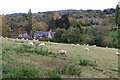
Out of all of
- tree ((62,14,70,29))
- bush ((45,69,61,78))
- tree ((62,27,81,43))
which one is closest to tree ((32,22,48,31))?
tree ((62,14,70,29))

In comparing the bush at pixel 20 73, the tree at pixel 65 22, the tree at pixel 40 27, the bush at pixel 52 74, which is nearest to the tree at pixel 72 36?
the tree at pixel 65 22

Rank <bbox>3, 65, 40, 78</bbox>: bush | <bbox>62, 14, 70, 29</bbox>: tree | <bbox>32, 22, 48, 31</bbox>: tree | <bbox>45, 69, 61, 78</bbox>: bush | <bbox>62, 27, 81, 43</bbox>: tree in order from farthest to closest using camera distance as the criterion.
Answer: <bbox>32, 22, 48, 31</bbox>: tree < <bbox>62, 14, 70, 29</bbox>: tree < <bbox>62, 27, 81, 43</bbox>: tree < <bbox>45, 69, 61, 78</bbox>: bush < <bbox>3, 65, 40, 78</bbox>: bush

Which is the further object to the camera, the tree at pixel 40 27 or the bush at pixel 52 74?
the tree at pixel 40 27

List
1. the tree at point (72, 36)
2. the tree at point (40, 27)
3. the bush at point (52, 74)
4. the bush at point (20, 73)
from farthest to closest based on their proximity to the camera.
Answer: the tree at point (40, 27) < the tree at point (72, 36) < the bush at point (52, 74) < the bush at point (20, 73)

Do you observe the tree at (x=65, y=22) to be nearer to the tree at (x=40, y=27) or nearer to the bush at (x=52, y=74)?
the tree at (x=40, y=27)

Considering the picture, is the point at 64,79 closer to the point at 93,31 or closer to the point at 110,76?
the point at 110,76

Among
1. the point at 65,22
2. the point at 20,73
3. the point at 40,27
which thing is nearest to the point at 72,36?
the point at 65,22

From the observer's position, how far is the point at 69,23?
5000 cm

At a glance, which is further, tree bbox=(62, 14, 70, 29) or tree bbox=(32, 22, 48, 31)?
tree bbox=(32, 22, 48, 31)

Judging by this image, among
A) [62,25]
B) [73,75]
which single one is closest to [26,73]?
[73,75]

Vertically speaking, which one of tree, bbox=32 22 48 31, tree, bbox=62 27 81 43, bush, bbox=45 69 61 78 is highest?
tree, bbox=32 22 48 31

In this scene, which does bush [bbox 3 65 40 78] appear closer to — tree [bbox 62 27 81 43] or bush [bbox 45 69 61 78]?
bush [bbox 45 69 61 78]

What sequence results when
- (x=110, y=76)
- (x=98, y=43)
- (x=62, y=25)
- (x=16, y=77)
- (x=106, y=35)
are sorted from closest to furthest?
(x=16, y=77) < (x=110, y=76) < (x=98, y=43) < (x=106, y=35) < (x=62, y=25)

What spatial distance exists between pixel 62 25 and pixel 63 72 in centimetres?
4334
